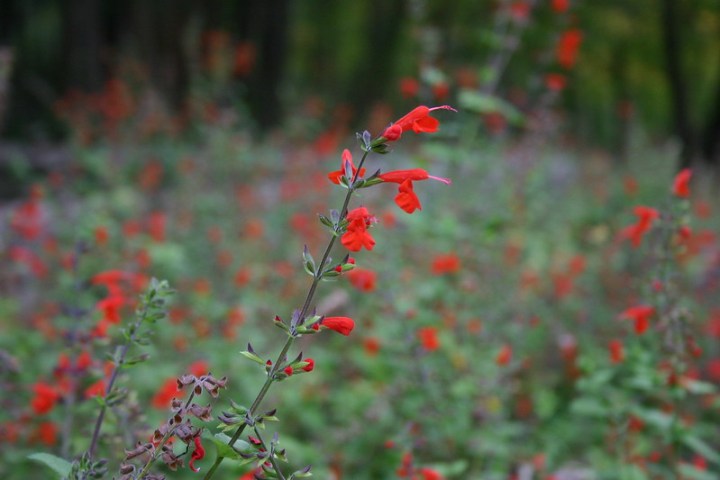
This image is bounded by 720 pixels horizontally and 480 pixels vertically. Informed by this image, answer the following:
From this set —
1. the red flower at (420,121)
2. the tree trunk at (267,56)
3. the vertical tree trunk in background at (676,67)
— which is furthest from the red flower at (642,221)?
the tree trunk at (267,56)

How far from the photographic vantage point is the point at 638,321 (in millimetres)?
2592

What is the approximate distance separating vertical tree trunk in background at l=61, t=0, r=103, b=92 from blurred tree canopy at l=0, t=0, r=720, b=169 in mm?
20

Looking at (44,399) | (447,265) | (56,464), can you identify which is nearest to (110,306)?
(44,399)

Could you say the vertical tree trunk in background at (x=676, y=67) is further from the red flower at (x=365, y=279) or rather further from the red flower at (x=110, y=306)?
the red flower at (x=110, y=306)

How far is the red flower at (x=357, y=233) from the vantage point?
1531 mm

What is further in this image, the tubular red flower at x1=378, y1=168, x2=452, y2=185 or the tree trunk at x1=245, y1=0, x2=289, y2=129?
the tree trunk at x1=245, y1=0, x2=289, y2=129

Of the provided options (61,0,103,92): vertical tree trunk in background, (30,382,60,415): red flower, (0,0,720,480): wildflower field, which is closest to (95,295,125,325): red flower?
(0,0,720,480): wildflower field

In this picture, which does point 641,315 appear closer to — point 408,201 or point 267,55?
point 408,201

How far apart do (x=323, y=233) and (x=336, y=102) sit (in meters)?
15.1

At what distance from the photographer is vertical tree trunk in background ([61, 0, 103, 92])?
35.7 feet

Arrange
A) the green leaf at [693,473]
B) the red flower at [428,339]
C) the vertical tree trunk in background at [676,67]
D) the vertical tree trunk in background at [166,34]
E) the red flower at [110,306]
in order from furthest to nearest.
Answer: the vertical tree trunk in background at [166,34] < the vertical tree trunk in background at [676,67] < the red flower at [428,339] < the green leaf at [693,473] < the red flower at [110,306]

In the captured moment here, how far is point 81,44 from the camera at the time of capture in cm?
1095

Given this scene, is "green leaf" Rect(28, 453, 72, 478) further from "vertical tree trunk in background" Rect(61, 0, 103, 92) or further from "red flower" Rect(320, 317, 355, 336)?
"vertical tree trunk in background" Rect(61, 0, 103, 92)

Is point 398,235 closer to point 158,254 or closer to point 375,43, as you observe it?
point 158,254
